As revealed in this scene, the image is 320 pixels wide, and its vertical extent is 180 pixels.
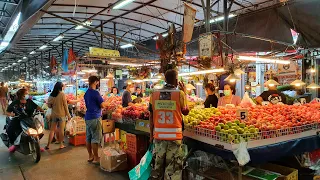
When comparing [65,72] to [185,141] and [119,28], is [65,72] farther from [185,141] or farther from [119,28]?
[185,141]

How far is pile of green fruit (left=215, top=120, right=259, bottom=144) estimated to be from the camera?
3.17 m

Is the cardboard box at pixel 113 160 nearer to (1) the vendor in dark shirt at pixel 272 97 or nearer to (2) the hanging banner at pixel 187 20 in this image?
(2) the hanging banner at pixel 187 20

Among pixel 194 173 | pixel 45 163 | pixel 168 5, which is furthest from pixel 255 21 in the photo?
pixel 45 163

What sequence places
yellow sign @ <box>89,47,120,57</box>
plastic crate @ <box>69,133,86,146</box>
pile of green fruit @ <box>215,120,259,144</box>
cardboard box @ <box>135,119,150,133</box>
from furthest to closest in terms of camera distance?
yellow sign @ <box>89,47,120,57</box> < plastic crate @ <box>69,133,86,146</box> < cardboard box @ <box>135,119,150,133</box> < pile of green fruit @ <box>215,120,259,144</box>

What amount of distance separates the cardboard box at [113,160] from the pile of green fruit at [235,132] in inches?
94.9

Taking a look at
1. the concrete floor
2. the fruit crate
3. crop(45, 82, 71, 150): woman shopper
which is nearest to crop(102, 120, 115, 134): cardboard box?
the concrete floor

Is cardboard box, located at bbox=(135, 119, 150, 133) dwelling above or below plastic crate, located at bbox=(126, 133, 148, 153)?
above

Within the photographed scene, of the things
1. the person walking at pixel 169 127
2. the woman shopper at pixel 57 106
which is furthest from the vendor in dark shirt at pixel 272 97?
the woman shopper at pixel 57 106

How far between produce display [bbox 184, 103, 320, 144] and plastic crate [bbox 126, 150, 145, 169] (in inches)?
56.4

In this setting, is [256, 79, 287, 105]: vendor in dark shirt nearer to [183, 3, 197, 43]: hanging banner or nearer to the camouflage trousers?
[183, 3, 197, 43]: hanging banner

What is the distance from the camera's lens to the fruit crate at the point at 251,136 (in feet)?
10.5

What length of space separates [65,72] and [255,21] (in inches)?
297

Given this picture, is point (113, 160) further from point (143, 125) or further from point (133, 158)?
point (143, 125)

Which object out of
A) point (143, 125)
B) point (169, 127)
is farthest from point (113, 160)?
point (169, 127)
